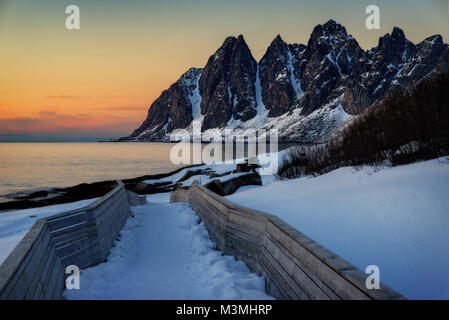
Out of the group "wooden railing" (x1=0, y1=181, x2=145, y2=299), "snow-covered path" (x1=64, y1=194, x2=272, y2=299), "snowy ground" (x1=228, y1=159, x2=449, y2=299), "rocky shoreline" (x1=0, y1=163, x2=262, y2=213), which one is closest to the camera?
"wooden railing" (x1=0, y1=181, x2=145, y2=299)

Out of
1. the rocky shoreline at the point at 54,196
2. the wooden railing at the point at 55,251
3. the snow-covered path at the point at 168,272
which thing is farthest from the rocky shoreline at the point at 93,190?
the wooden railing at the point at 55,251

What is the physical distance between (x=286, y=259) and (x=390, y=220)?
2752 millimetres

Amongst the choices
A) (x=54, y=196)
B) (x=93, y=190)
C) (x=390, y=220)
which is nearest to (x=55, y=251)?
(x=390, y=220)

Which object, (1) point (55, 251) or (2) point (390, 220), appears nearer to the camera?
(1) point (55, 251)

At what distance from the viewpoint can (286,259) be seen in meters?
4.39

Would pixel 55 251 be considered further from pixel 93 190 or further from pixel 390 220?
pixel 93 190

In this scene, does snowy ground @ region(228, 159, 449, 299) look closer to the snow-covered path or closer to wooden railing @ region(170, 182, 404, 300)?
wooden railing @ region(170, 182, 404, 300)

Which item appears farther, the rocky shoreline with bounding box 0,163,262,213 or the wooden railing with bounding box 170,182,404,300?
the rocky shoreline with bounding box 0,163,262,213

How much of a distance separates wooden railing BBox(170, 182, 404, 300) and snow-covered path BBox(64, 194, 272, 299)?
0.98 ft

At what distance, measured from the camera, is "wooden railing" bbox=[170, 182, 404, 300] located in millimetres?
3119

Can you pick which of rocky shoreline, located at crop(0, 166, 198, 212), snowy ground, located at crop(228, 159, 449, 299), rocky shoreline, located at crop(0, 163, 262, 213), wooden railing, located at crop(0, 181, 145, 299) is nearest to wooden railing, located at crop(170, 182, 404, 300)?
snowy ground, located at crop(228, 159, 449, 299)

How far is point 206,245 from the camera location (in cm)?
809

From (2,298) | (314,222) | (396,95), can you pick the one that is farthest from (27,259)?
(396,95)
